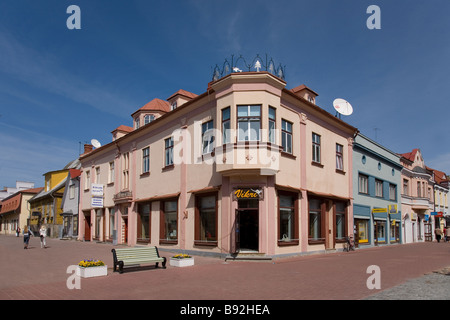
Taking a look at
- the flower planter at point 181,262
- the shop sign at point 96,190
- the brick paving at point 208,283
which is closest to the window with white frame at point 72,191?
the shop sign at point 96,190

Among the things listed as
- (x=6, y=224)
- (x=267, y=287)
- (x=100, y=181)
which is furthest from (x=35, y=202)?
(x=267, y=287)

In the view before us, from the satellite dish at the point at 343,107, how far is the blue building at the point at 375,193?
209 cm

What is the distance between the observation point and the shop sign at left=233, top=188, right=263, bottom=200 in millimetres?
17438

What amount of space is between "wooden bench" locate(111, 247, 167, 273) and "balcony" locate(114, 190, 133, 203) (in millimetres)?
13469

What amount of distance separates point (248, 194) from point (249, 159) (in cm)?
167

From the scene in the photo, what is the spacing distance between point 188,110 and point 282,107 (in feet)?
17.9

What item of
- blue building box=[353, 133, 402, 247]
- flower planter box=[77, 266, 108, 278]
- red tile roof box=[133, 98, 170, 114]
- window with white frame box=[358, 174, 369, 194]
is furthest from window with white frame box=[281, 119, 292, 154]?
red tile roof box=[133, 98, 170, 114]

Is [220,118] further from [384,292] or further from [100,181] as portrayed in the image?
[100,181]

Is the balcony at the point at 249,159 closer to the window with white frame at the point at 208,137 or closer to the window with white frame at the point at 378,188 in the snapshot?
the window with white frame at the point at 208,137

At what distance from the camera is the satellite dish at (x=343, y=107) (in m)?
26.5

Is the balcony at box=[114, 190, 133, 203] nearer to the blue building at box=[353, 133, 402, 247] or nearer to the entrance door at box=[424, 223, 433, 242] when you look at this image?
the blue building at box=[353, 133, 402, 247]

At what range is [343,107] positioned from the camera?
26750 millimetres

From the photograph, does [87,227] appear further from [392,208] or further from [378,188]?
[392,208]

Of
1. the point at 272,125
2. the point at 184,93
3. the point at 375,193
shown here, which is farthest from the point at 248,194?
the point at 375,193
